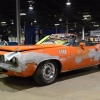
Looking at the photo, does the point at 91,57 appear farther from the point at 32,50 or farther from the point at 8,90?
the point at 8,90

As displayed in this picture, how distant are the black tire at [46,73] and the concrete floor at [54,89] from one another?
0.15m

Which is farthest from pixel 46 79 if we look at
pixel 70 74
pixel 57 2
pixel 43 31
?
pixel 57 2

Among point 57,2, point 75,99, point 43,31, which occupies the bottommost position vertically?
point 75,99

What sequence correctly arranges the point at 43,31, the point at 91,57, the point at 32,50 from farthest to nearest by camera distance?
1. the point at 43,31
2. the point at 91,57
3. the point at 32,50

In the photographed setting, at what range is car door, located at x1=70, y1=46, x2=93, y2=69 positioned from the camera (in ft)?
16.9

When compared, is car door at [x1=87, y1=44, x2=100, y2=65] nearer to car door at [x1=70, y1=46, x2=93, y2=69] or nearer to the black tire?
car door at [x1=70, y1=46, x2=93, y2=69]

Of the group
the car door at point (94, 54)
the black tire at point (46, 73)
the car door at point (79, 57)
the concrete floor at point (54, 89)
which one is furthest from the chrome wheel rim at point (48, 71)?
the car door at point (94, 54)

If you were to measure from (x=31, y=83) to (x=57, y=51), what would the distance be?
112 cm

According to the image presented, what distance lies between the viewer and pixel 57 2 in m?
16.5

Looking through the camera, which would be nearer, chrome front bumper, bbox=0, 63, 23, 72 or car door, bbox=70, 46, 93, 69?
chrome front bumper, bbox=0, 63, 23, 72

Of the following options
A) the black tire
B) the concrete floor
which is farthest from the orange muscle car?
the concrete floor

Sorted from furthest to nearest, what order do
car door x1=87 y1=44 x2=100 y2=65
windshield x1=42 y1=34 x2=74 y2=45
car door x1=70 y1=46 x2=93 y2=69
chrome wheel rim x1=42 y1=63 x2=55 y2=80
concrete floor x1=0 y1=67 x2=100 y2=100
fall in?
car door x1=87 y1=44 x2=100 y2=65, windshield x1=42 y1=34 x2=74 y2=45, car door x1=70 y1=46 x2=93 y2=69, chrome wheel rim x1=42 y1=63 x2=55 y2=80, concrete floor x1=0 y1=67 x2=100 y2=100

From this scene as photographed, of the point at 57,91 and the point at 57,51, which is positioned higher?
the point at 57,51

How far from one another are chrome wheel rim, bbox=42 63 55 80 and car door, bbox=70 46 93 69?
2.18ft
